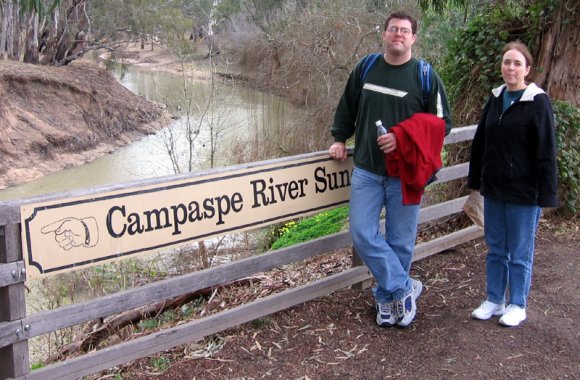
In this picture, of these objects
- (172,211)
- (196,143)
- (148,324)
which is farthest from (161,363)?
(196,143)

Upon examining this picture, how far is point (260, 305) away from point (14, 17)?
92.4 ft

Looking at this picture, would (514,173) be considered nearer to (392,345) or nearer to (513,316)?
(513,316)

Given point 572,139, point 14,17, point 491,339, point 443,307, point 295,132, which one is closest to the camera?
point 491,339

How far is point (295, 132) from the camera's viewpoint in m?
16.4

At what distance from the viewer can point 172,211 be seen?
3430mm

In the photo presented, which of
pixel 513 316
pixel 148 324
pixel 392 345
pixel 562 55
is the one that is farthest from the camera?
pixel 562 55

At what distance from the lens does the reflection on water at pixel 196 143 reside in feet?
50.7

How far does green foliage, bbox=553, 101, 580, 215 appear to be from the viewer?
5.97 m

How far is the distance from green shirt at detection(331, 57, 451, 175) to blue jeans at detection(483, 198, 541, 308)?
610 millimetres

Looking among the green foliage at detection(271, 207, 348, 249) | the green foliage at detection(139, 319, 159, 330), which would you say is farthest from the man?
the green foliage at detection(271, 207, 348, 249)

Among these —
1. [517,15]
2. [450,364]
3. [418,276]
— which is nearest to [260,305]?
[450,364]

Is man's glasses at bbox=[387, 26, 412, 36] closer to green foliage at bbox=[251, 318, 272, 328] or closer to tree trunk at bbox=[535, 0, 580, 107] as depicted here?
green foliage at bbox=[251, 318, 272, 328]

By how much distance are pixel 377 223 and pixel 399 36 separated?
1.07m

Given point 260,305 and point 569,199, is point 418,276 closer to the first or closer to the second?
point 260,305
